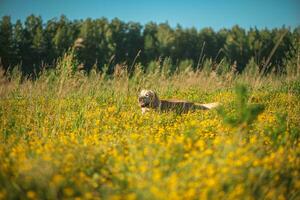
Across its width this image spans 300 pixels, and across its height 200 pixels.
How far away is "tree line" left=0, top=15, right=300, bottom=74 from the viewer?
36050mm

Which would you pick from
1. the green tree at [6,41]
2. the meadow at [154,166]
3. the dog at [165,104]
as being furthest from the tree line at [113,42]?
the meadow at [154,166]

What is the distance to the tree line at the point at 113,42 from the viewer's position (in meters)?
36.1

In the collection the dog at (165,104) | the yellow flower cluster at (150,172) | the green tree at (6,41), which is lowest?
the yellow flower cluster at (150,172)

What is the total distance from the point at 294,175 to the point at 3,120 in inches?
168

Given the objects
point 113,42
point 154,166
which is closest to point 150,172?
point 154,166

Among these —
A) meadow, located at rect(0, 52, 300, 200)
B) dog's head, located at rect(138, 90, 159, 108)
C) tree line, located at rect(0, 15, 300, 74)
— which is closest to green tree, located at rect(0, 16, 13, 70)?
tree line, located at rect(0, 15, 300, 74)

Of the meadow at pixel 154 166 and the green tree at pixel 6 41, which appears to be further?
the green tree at pixel 6 41

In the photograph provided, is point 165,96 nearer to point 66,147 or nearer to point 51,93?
point 51,93

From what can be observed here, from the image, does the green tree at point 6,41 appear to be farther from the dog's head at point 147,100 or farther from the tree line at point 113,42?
the dog's head at point 147,100

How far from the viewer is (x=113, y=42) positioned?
1826 inches

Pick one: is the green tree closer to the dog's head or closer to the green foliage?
the dog's head

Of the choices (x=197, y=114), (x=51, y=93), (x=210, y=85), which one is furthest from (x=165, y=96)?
(x=51, y=93)

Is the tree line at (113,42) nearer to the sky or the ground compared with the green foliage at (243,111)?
nearer to the sky

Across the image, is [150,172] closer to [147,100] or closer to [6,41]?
[147,100]
